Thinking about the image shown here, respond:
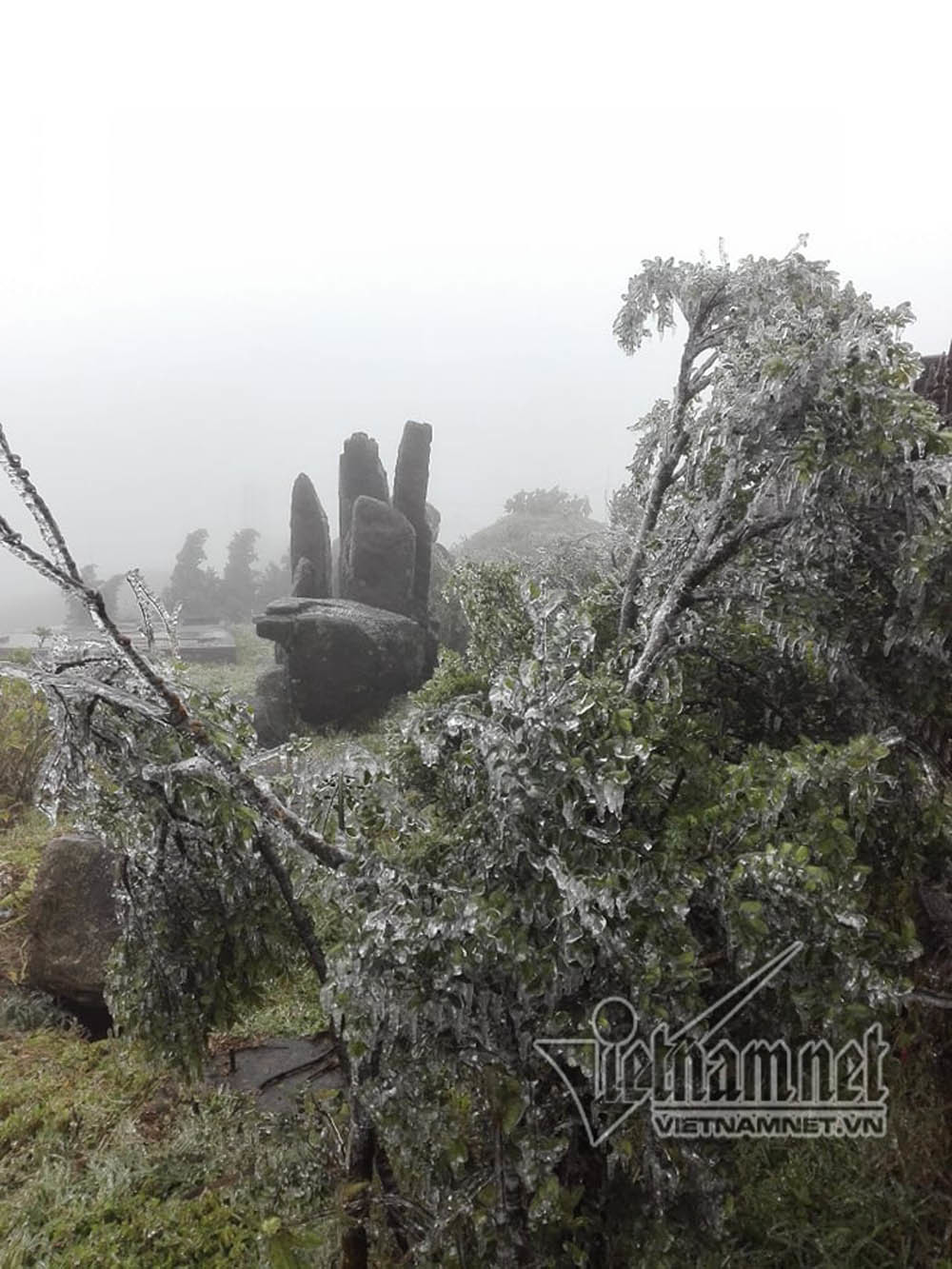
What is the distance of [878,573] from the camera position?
8.21ft

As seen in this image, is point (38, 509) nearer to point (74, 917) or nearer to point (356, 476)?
point (74, 917)

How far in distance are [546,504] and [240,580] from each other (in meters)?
12.6

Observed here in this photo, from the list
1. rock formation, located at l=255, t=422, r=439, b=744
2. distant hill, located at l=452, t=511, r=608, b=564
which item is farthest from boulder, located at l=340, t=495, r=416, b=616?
distant hill, located at l=452, t=511, r=608, b=564

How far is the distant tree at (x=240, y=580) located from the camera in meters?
32.7

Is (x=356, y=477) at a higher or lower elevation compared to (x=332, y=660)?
higher

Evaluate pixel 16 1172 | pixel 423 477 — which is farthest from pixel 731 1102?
pixel 423 477

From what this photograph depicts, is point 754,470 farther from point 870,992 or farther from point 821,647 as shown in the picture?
point 870,992

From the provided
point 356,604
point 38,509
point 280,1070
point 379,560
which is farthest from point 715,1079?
point 379,560

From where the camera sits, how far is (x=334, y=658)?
43.5ft

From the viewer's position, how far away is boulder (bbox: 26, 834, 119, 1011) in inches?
198

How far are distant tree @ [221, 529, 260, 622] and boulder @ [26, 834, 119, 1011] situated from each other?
27467mm

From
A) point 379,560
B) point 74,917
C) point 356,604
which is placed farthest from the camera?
point 379,560

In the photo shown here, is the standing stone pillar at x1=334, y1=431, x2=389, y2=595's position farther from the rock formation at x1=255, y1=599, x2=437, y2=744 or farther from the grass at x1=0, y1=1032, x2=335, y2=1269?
the grass at x1=0, y1=1032, x2=335, y2=1269

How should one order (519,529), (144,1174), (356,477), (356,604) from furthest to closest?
1. (519,529)
2. (356,477)
3. (356,604)
4. (144,1174)
